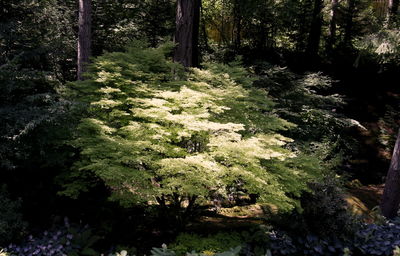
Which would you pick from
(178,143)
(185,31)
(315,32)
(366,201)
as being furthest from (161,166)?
(315,32)

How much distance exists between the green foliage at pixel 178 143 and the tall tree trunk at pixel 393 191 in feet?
11.9

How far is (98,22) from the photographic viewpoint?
39.8ft

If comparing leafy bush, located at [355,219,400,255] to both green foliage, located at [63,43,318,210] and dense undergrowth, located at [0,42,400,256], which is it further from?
green foliage, located at [63,43,318,210]

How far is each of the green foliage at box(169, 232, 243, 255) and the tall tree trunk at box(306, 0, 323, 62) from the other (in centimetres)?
1285

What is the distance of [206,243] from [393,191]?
5.08m

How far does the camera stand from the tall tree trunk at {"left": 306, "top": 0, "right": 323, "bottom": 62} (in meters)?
15.6

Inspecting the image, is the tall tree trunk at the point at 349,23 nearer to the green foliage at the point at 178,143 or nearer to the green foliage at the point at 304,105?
the green foliage at the point at 304,105

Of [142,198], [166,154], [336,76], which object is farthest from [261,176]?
[336,76]

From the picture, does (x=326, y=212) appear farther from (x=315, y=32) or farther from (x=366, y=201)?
(x=315, y=32)

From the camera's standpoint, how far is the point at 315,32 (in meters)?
16.0

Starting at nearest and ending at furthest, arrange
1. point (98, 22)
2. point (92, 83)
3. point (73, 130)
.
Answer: point (73, 130) → point (92, 83) → point (98, 22)

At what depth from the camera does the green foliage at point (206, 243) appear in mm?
5121

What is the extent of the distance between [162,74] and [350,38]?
14307 mm

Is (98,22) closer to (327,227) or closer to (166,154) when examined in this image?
(166,154)
